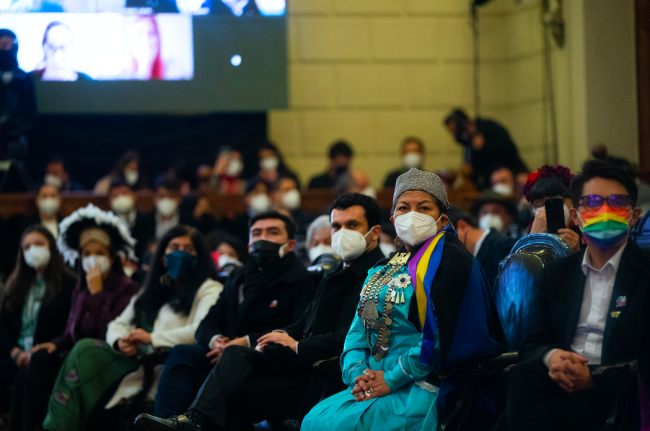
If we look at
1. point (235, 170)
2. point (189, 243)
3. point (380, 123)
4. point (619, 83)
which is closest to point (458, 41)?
point (380, 123)

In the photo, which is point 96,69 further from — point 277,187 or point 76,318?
point 76,318

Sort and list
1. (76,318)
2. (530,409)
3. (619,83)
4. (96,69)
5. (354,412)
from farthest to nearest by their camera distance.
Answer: (96,69)
(619,83)
(76,318)
(354,412)
(530,409)

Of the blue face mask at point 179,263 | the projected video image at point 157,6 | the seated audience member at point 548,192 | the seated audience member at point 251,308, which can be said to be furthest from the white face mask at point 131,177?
the seated audience member at point 548,192

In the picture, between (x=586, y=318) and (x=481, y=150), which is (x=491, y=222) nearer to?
(x=481, y=150)

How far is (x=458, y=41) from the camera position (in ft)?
33.7

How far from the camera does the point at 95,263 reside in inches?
202

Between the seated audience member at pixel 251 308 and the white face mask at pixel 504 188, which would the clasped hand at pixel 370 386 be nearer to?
the seated audience member at pixel 251 308

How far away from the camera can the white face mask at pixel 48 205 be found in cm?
727

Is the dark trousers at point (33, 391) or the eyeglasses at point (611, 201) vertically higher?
the eyeglasses at point (611, 201)

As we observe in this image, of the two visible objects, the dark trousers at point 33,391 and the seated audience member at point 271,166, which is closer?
the dark trousers at point 33,391

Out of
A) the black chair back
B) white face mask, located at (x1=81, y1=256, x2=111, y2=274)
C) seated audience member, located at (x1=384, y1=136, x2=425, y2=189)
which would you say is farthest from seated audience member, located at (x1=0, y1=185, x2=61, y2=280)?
the black chair back

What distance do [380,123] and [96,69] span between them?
3.46 metres

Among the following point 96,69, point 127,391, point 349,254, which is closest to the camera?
point 349,254

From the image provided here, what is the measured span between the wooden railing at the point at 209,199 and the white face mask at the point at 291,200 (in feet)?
0.80
